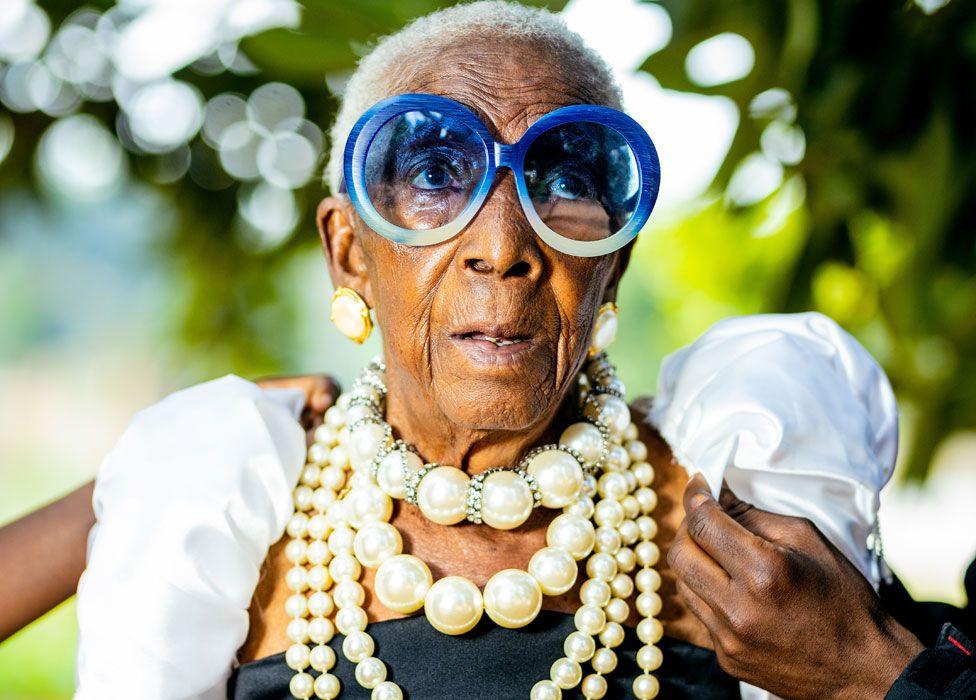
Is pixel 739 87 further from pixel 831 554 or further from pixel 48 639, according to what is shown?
pixel 48 639

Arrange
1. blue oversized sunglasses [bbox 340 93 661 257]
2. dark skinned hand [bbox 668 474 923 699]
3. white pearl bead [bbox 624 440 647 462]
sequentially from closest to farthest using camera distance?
dark skinned hand [bbox 668 474 923 699], blue oversized sunglasses [bbox 340 93 661 257], white pearl bead [bbox 624 440 647 462]

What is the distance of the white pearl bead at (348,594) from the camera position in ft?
5.69

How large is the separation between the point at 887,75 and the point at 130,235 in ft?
7.08

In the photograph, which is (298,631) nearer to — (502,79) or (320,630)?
(320,630)

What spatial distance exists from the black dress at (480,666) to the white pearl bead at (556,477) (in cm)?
21

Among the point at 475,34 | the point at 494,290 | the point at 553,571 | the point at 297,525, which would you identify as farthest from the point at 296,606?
the point at 475,34

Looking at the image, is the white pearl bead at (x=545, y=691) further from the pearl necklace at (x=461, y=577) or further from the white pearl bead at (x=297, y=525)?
the white pearl bead at (x=297, y=525)

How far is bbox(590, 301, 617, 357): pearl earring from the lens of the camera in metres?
1.86

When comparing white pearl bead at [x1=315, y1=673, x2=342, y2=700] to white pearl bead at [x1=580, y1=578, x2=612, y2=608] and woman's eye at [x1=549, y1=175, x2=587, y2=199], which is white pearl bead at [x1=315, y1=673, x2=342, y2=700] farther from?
woman's eye at [x1=549, y1=175, x2=587, y2=199]

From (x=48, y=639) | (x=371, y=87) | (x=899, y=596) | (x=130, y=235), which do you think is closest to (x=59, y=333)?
(x=48, y=639)

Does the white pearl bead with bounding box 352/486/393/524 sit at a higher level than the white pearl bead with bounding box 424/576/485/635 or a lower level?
higher

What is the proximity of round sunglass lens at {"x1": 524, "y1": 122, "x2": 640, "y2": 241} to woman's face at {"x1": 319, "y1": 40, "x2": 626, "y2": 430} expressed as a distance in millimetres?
46

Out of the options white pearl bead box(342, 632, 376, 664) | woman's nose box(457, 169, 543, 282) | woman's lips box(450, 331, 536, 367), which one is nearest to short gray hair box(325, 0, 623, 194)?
woman's nose box(457, 169, 543, 282)

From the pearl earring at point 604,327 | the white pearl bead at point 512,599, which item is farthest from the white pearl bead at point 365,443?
the pearl earring at point 604,327
